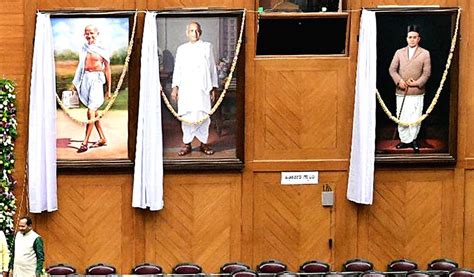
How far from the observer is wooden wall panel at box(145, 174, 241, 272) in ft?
67.7

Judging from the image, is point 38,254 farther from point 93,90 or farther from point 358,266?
point 358,266

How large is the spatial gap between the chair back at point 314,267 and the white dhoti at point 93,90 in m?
4.73

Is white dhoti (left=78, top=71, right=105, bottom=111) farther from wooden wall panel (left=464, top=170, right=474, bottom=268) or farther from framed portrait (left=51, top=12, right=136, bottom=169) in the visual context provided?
wooden wall panel (left=464, top=170, right=474, bottom=268)

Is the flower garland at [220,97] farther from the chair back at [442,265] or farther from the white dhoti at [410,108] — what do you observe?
the chair back at [442,265]

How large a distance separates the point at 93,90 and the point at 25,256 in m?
4.59

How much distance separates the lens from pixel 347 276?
18188 mm

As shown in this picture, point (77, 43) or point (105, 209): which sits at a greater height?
point (77, 43)

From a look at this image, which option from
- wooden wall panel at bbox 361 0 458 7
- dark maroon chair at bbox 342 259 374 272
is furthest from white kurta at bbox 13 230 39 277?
wooden wall panel at bbox 361 0 458 7

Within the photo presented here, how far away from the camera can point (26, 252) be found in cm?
1673

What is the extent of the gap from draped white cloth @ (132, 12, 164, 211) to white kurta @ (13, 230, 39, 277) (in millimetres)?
3751

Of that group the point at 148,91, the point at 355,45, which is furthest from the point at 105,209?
the point at 355,45

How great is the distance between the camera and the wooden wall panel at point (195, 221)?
67.7 feet

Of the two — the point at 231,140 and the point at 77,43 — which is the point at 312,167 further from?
the point at 77,43

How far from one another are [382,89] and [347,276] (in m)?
4.18
